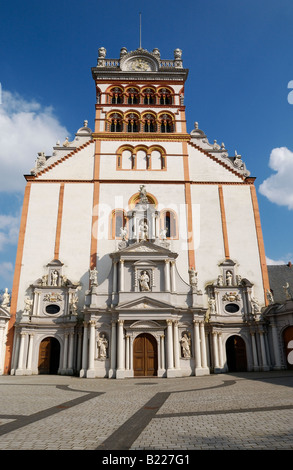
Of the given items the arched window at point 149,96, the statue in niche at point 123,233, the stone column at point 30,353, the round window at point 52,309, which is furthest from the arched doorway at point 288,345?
the arched window at point 149,96

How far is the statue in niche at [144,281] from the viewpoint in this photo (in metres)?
27.6

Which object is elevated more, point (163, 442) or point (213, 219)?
point (213, 219)

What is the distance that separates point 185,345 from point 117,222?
13.7m

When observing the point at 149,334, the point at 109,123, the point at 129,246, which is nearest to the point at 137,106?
the point at 109,123

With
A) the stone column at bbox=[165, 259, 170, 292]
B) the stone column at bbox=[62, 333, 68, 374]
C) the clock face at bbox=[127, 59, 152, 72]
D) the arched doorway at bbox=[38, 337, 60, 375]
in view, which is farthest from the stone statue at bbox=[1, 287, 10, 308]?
the clock face at bbox=[127, 59, 152, 72]

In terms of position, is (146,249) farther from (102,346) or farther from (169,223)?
(102,346)

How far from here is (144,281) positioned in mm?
27844

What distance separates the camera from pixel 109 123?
125 ft

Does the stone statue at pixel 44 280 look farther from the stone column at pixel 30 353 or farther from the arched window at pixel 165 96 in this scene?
the arched window at pixel 165 96

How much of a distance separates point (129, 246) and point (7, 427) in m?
21.1

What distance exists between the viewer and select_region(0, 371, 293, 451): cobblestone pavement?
6.62 metres

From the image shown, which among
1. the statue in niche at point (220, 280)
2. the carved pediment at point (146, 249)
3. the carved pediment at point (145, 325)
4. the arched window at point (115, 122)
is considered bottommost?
the carved pediment at point (145, 325)

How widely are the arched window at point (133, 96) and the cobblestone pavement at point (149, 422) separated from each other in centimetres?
3438
